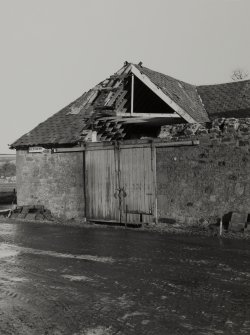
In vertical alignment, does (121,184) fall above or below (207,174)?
below

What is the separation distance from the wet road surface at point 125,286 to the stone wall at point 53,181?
152 inches

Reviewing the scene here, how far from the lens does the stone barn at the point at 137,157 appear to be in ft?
38.5

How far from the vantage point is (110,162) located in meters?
13.6

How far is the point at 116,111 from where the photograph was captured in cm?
1527


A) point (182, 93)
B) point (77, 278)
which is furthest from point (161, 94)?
point (77, 278)

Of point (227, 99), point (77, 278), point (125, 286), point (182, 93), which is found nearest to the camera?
point (125, 286)

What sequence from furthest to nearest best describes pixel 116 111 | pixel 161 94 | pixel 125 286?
pixel 116 111 < pixel 161 94 < pixel 125 286

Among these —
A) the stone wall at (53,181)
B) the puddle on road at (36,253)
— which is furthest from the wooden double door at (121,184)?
the puddle on road at (36,253)

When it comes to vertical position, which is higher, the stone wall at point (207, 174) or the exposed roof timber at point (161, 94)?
the exposed roof timber at point (161, 94)

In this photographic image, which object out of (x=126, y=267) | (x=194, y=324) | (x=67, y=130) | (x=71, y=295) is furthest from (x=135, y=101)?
(x=194, y=324)

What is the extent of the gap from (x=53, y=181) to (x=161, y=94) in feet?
16.2

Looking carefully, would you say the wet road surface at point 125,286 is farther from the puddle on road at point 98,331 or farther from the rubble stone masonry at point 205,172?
the rubble stone masonry at point 205,172

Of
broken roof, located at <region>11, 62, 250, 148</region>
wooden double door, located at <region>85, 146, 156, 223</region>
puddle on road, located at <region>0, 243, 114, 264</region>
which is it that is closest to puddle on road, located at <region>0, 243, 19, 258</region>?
puddle on road, located at <region>0, 243, 114, 264</region>

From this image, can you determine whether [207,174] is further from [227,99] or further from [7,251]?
[227,99]
